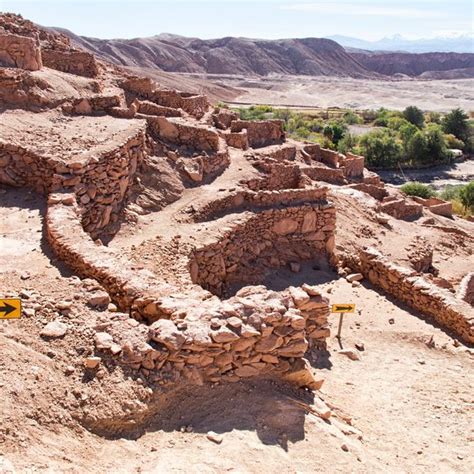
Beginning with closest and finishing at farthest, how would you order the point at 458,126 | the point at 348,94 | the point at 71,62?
the point at 71,62 < the point at 458,126 < the point at 348,94

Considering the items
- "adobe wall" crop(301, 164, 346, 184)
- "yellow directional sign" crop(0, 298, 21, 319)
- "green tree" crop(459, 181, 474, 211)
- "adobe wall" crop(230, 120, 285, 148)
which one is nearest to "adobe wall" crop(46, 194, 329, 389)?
"yellow directional sign" crop(0, 298, 21, 319)

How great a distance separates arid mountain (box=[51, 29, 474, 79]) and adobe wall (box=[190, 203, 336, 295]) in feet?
274

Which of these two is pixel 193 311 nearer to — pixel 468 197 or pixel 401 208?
pixel 401 208

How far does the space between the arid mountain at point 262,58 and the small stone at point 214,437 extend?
9087cm

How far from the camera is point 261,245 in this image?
1224 centimetres

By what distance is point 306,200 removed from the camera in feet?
42.8

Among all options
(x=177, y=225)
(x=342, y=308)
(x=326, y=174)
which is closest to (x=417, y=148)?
(x=326, y=174)

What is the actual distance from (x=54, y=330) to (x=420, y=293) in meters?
7.37

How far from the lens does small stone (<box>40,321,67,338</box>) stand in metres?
5.49

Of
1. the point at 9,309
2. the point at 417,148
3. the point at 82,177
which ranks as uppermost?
the point at 82,177

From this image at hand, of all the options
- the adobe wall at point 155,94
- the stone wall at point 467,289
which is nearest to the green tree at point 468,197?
the stone wall at point 467,289

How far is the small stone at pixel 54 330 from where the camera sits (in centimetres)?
549

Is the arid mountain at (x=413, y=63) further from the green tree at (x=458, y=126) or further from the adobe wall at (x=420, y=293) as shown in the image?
the adobe wall at (x=420, y=293)

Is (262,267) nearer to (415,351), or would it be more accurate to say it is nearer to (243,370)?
(415,351)
